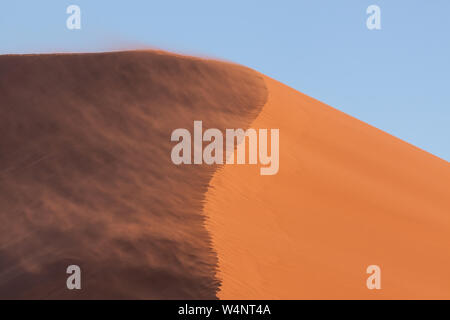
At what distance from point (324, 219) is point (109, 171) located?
4.28 metres

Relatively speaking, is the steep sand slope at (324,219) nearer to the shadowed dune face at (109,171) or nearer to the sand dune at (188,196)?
the sand dune at (188,196)

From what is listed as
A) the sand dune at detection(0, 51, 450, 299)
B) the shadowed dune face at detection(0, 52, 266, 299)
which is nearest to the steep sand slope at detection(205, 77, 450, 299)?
the sand dune at detection(0, 51, 450, 299)

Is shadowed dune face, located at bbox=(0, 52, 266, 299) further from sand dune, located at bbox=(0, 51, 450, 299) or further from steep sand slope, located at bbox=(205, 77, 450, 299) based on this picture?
steep sand slope, located at bbox=(205, 77, 450, 299)

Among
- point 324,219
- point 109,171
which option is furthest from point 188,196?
point 324,219

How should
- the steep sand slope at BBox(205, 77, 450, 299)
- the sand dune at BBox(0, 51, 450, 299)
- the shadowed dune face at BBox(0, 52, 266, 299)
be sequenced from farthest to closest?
the steep sand slope at BBox(205, 77, 450, 299)
the sand dune at BBox(0, 51, 450, 299)
the shadowed dune face at BBox(0, 52, 266, 299)

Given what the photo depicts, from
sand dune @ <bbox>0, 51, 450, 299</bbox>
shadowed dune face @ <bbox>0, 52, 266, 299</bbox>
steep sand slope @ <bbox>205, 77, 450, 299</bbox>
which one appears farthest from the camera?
steep sand slope @ <bbox>205, 77, 450, 299</bbox>

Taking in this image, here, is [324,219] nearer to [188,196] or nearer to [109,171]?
[188,196]

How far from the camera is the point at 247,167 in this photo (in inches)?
572

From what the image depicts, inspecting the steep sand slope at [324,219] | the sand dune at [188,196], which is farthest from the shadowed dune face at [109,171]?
the steep sand slope at [324,219]

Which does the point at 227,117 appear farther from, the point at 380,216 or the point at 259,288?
the point at 259,288

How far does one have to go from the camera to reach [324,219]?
13781 millimetres

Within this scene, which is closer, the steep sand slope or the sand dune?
the sand dune

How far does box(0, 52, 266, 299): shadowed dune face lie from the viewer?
11.1 meters

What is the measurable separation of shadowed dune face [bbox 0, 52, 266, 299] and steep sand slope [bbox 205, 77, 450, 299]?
1.77 feet
